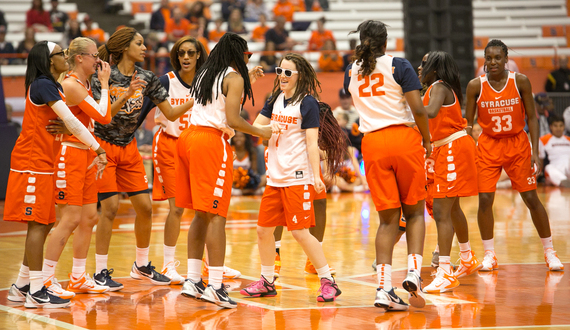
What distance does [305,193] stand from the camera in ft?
18.3

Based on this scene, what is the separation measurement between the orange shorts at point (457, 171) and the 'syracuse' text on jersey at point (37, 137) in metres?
3.47

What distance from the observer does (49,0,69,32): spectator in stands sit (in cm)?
1780

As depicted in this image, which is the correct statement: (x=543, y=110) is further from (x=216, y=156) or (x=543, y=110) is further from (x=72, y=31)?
(x=216, y=156)

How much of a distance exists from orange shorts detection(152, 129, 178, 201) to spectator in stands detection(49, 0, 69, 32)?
41.0 feet

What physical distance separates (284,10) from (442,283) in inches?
608

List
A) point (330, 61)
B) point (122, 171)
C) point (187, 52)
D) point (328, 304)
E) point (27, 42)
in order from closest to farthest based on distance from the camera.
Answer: point (328, 304) → point (122, 171) → point (187, 52) → point (27, 42) → point (330, 61)

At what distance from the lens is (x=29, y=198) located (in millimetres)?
5316

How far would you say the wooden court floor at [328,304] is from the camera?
487 cm

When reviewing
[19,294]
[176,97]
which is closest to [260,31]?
[176,97]

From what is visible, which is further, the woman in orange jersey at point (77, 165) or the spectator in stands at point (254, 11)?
the spectator in stands at point (254, 11)

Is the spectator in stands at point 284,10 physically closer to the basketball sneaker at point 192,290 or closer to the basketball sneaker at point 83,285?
the basketball sneaker at point 83,285

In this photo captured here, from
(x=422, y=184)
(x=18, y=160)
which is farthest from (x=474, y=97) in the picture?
(x=18, y=160)

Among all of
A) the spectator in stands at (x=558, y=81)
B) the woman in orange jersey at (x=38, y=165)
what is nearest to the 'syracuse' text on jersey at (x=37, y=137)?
the woman in orange jersey at (x=38, y=165)

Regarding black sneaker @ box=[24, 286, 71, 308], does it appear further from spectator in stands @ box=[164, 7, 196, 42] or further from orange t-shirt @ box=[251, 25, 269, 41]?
orange t-shirt @ box=[251, 25, 269, 41]
